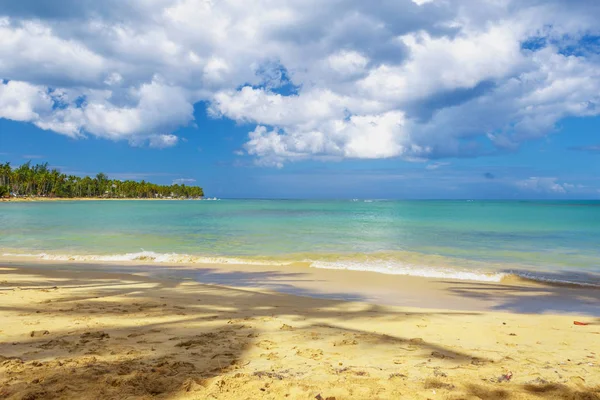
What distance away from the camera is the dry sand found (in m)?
4.04

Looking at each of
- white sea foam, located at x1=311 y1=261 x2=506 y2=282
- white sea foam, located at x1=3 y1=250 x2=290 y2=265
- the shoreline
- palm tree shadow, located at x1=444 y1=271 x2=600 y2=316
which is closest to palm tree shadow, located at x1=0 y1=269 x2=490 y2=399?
the shoreline

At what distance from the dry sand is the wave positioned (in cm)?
572

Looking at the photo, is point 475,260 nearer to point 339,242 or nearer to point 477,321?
point 339,242

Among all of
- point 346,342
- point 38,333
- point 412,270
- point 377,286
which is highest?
point 38,333

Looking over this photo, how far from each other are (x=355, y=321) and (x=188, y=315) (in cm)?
320

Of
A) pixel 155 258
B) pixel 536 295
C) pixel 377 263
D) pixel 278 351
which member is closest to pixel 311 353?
pixel 278 351

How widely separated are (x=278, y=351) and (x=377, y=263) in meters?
12.5

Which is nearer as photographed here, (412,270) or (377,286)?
(377,286)

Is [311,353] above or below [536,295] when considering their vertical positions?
above

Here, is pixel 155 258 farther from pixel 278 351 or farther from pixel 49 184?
pixel 49 184

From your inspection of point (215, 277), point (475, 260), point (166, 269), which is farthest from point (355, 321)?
point (475, 260)

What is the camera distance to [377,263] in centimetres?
1727

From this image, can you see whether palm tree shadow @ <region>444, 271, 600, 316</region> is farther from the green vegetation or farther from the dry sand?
the green vegetation

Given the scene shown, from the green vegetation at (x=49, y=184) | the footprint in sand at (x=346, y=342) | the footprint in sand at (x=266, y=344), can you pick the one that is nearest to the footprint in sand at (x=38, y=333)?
A: the footprint in sand at (x=266, y=344)
